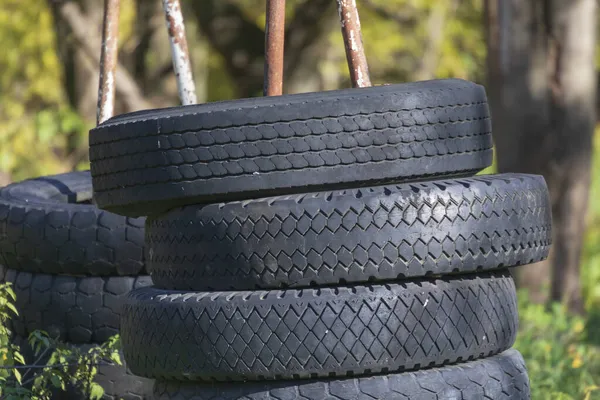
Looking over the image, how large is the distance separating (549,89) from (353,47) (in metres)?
6.22

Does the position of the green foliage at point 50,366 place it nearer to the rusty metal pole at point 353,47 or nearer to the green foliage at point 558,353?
the rusty metal pole at point 353,47

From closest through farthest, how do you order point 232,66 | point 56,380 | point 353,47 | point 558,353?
1. point 56,380
2. point 353,47
3. point 558,353
4. point 232,66

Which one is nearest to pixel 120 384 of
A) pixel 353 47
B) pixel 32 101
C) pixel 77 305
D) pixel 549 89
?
pixel 77 305

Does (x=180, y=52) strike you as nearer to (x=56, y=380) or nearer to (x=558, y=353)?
(x=56, y=380)

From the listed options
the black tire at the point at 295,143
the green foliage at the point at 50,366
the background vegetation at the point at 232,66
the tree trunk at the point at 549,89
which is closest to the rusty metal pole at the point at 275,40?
the black tire at the point at 295,143

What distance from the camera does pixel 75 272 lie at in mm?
4559

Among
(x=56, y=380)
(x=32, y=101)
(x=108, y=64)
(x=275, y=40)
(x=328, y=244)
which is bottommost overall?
(x=32, y=101)

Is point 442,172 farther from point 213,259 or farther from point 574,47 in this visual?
point 574,47

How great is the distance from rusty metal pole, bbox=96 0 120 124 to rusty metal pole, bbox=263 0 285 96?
1.26 metres

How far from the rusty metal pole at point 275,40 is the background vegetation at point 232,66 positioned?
1.52 m

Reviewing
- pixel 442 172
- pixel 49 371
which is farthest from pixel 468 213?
pixel 49 371

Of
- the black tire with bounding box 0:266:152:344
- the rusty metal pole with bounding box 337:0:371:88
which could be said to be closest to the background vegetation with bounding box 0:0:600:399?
the black tire with bounding box 0:266:152:344

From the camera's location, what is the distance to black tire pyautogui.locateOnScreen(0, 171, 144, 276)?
4.47 meters

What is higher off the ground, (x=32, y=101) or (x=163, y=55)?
(x=163, y=55)
